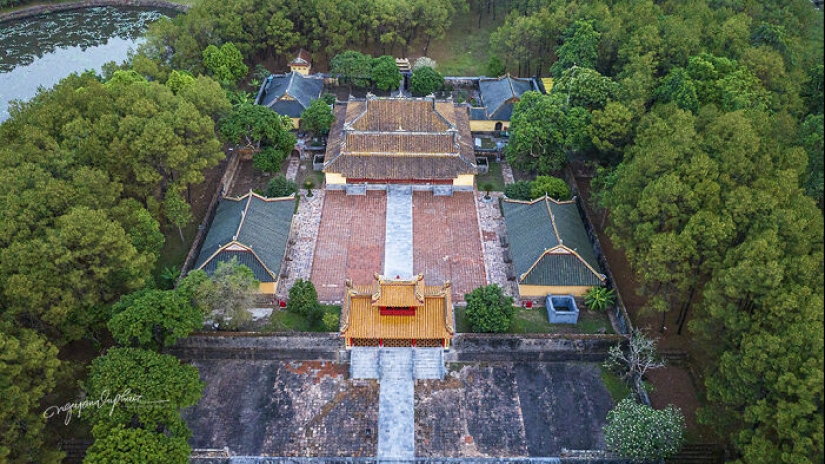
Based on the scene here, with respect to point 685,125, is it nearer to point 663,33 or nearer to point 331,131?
point 663,33

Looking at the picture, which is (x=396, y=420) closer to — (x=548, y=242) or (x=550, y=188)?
(x=548, y=242)

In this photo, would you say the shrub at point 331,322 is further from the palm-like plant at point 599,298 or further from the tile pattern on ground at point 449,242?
the palm-like plant at point 599,298

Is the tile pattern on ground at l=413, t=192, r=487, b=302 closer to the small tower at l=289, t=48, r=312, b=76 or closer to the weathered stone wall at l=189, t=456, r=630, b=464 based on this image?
the weathered stone wall at l=189, t=456, r=630, b=464

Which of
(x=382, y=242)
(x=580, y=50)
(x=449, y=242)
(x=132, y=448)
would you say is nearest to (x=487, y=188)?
(x=449, y=242)

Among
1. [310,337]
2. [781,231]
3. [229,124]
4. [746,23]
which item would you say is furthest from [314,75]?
[781,231]

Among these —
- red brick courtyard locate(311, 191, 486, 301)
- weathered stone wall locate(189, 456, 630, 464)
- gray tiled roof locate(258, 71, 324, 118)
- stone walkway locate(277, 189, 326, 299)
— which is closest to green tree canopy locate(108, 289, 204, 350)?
weathered stone wall locate(189, 456, 630, 464)
